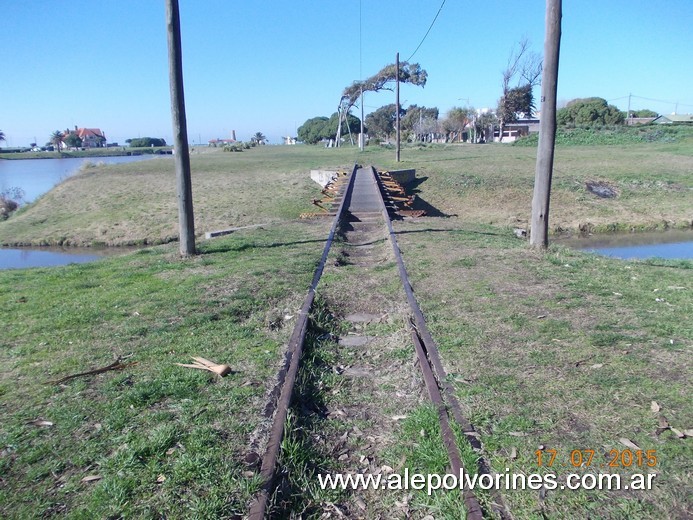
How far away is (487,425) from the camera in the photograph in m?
3.58

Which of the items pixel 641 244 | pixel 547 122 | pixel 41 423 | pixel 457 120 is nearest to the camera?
pixel 41 423

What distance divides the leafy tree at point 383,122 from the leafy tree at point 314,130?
9656mm

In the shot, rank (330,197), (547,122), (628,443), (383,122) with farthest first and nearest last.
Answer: (383,122)
(330,197)
(547,122)
(628,443)

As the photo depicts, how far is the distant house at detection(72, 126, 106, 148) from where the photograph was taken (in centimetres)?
15588

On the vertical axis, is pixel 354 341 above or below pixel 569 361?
below

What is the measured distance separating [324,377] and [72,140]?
15641 centimetres

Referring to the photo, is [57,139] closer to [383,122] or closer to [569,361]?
[383,122]

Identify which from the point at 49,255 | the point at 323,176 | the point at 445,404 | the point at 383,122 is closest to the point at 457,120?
the point at 383,122

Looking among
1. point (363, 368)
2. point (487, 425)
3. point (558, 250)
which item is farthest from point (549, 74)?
point (487, 425)

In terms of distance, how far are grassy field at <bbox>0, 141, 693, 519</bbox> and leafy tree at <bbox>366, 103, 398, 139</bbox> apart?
306ft

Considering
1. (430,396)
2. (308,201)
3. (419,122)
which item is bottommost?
(308,201)

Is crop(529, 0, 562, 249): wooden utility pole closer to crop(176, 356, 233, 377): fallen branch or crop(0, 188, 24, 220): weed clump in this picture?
crop(176, 356, 233, 377): fallen branch

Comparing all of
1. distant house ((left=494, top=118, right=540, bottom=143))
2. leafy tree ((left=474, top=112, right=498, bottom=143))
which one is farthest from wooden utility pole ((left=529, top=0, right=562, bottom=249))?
distant house ((left=494, top=118, right=540, bottom=143))

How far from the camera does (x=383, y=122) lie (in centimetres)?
9975
